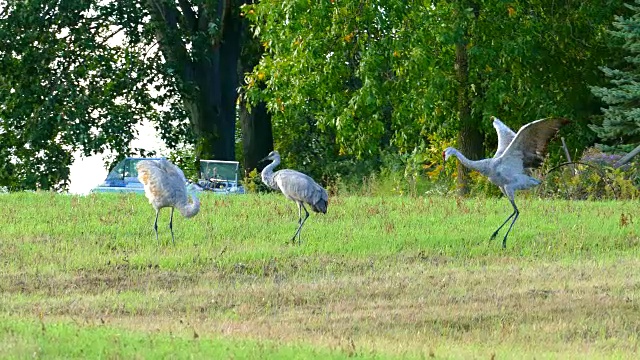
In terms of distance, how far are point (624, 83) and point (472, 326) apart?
20.6m

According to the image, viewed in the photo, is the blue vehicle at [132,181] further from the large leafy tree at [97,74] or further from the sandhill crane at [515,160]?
the sandhill crane at [515,160]

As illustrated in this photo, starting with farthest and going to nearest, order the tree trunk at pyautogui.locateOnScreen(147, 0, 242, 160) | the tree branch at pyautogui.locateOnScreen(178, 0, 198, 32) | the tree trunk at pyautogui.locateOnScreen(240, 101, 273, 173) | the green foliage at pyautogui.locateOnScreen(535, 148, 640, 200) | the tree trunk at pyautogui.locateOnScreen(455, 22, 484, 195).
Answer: the tree trunk at pyautogui.locateOnScreen(240, 101, 273, 173), the tree branch at pyautogui.locateOnScreen(178, 0, 198, 32), the tree trunk at pyautogui.locateOnScreen(147, 0, 242, 160), the tree trunk at pyautogui.locateOnScreen(455, 22, 484, 195), the green foliage at pyautogui.locateOnScreen(535, 148, 640, 200)

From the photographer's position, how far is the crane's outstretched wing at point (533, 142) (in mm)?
17266

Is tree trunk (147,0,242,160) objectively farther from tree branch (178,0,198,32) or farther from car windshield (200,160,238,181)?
car windshield (200,160,238,181)

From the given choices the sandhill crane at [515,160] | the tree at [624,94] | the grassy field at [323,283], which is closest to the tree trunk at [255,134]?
the tree at [624,94]

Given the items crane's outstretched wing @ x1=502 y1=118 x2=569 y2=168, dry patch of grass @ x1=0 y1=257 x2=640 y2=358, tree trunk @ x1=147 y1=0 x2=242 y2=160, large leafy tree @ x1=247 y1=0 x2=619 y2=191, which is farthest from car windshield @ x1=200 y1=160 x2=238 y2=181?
dry patch of grass @ x1=0 y1=257 x2=640 y2=358

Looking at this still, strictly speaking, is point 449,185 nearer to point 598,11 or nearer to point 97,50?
point 598,11

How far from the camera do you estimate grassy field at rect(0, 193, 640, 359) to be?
10.8m

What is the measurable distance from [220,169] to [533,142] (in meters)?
16.4

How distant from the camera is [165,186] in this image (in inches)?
712

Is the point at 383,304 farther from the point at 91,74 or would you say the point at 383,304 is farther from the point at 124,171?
the point at 91,74

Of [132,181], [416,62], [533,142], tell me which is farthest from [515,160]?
[132,181]

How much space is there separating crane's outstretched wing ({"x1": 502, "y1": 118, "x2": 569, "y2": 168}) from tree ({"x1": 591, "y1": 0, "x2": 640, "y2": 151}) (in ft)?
37.7

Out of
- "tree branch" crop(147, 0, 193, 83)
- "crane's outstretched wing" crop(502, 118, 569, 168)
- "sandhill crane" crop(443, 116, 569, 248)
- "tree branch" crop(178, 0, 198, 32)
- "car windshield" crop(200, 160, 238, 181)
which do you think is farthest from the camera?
"tree branch" crop(178, 0, 198, 32)
